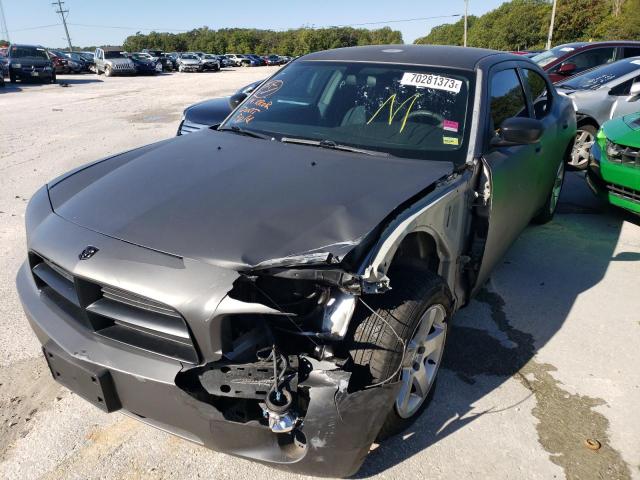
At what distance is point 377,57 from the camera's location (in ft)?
11.0

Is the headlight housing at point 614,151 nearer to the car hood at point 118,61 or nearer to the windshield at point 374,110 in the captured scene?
the windshield at point 374,110

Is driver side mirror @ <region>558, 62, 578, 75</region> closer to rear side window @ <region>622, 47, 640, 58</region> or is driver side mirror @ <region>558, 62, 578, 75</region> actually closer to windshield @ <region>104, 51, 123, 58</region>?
rear side window @ <region>622, 47, 640, 58</region>

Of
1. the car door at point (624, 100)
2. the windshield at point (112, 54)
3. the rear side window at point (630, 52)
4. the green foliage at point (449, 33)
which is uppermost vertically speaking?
the rear side window at point (630, 52)

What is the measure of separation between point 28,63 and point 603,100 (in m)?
23.7

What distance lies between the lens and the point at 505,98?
3.33 metres

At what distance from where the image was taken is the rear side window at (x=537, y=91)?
12.8 ft

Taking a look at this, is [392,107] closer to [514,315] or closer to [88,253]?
[514,315]

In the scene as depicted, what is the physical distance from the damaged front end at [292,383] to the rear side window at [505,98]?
5.88ft

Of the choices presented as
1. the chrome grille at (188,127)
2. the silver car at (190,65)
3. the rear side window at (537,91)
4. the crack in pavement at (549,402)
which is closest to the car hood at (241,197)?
the crack in pavement at (549,402)

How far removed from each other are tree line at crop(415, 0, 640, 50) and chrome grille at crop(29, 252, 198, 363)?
3999cm

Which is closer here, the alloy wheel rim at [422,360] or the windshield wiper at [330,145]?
the alloy wheel rim at [422,360]

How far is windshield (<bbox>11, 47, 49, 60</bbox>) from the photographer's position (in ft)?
73.1

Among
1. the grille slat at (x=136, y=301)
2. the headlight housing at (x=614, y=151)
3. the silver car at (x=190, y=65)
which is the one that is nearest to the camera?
the grille slat at (x=136, y=301)

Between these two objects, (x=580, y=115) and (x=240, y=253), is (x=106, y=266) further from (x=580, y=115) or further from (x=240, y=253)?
(x=580, y=115)
